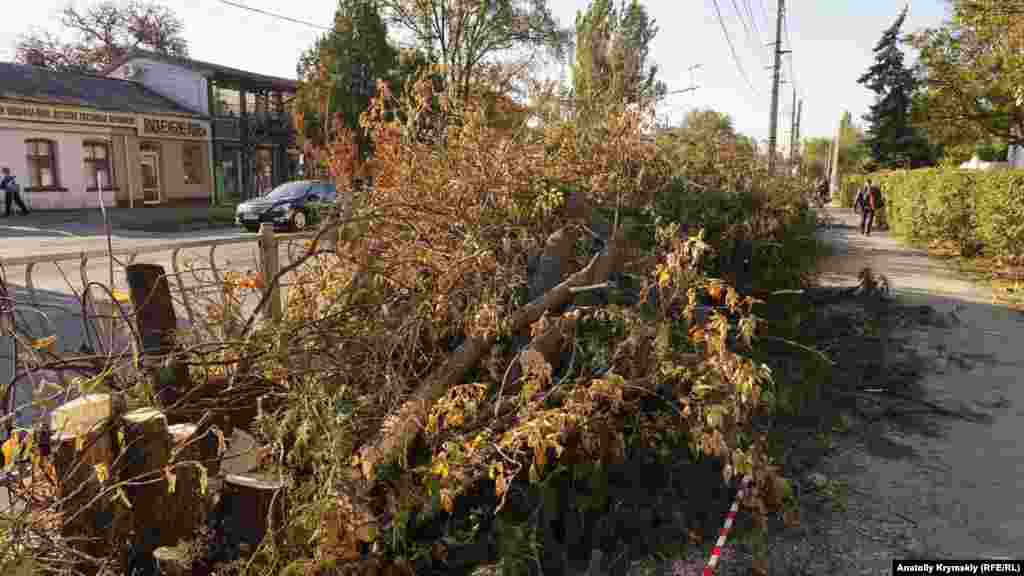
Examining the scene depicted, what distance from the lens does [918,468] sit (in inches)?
160

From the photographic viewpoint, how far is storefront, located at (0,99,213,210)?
22.6 metres

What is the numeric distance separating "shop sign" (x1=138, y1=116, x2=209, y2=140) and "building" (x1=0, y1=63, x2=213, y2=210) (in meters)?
0.04

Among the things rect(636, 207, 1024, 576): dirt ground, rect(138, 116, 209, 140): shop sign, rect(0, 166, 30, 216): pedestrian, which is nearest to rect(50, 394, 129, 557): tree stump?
rect(636, 207, 1024, 576): dirt ground

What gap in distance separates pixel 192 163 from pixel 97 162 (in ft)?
17.0

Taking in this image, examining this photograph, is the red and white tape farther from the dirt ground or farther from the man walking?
the man walking

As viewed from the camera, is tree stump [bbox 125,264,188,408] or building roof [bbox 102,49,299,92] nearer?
tree stump [bbox 125,264,188,408]

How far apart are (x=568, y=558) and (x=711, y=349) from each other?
1181mm

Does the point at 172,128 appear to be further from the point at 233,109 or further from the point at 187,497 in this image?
the point at 187,497

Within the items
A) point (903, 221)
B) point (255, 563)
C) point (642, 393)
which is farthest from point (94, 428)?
point (903, 221)

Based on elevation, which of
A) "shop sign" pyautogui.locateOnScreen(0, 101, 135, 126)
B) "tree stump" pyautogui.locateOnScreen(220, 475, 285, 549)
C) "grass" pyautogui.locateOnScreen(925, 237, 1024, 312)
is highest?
"shop sign" pyautogui.locateOnScreen(0, 101, 135, 126)

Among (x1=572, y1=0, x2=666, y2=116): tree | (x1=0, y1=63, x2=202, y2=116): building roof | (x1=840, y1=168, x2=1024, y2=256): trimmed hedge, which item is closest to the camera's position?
(x1=572, y1=0, x2=666, y2=116): tree

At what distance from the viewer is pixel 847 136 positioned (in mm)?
102250

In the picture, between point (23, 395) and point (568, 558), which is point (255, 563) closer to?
point (568, 558)

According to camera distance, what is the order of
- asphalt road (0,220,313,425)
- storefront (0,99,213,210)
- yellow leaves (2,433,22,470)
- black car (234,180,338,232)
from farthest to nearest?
storefront (0,99,213,210), black car (234,180,338,232), asphalt road (0,220,313,425), yellow leaves (2,433,22,470)
